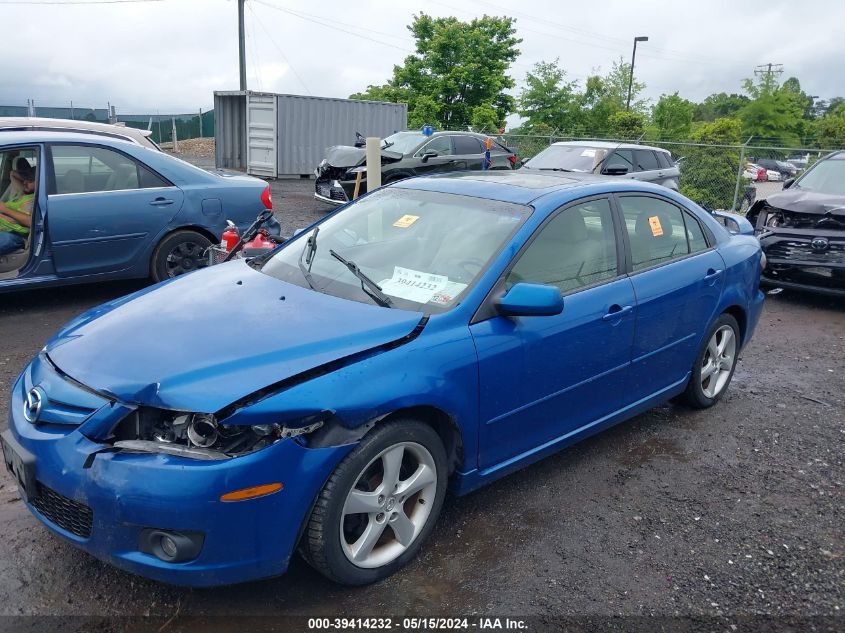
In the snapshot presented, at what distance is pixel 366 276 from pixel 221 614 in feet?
5.26

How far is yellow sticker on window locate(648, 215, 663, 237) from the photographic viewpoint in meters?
4.40

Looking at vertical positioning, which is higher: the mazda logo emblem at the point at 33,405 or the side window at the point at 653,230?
the side window at the point at 653,230

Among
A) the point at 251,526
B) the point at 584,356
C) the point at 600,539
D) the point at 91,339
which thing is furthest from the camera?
the point at 584,356

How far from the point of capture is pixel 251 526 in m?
2.57

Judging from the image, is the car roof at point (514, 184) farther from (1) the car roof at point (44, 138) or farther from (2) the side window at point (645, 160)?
(2) the side window at point (645, 160)

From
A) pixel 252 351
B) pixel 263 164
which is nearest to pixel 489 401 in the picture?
pixel 252 351

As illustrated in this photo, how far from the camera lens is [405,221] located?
3.95 m

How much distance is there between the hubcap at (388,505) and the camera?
289cm

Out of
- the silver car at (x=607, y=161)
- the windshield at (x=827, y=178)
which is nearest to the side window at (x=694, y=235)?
the windshield at (x=827, y=178)

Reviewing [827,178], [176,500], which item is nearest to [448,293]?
[176,500]

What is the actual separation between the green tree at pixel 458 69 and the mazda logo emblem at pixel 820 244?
26.7m

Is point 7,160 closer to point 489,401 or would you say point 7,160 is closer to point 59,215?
point 59,215

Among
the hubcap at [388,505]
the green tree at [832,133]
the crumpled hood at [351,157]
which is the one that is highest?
the green tree at [832,133]

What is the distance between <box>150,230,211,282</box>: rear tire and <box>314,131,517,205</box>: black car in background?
21.6 ft
